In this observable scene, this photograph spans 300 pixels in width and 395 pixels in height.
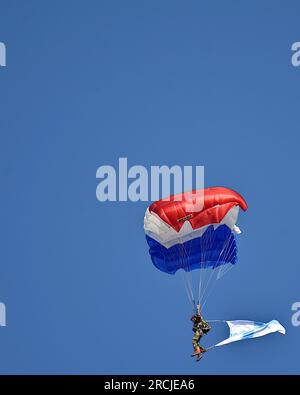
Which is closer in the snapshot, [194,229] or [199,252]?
[194,229]

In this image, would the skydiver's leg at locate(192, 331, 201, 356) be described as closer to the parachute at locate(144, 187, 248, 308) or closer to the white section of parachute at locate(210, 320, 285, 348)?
the parachute at locate(144, 187, 248, 308)

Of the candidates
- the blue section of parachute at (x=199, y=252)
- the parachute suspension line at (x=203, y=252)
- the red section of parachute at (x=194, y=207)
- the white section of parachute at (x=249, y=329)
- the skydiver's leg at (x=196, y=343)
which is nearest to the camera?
the red section of parachute at (x=194, y=207)

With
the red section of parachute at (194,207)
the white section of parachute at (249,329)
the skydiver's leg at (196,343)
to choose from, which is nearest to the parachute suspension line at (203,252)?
the red section of parachute at (194,207)

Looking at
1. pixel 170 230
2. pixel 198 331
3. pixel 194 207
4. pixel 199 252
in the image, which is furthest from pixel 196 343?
pixel 194 207

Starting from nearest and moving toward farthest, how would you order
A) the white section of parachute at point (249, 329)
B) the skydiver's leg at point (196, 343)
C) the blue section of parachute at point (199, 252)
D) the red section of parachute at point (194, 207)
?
the red section of parachute at point (194, 207), the skydiver's leg at point (196, 343), the blue section of parachute at point (199, 252), the white section of parachute at point (249, 329)

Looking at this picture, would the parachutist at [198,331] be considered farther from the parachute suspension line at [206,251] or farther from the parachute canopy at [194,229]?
the parachute canopy at [194,229]

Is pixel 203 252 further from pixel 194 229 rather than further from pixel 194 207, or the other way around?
pixel 194 207
